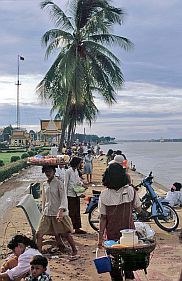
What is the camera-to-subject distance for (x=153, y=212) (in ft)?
32.4

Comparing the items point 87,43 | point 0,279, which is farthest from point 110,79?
point 0,279

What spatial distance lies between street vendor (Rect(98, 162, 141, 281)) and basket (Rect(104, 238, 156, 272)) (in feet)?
1.35

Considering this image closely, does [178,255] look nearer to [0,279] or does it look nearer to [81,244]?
[81,244]

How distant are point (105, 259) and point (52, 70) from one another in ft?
56.5

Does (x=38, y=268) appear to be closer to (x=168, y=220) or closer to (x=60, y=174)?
(x=60, y=174)

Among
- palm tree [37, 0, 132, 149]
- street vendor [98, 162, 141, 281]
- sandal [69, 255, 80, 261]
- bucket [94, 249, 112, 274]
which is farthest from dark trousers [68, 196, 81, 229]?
palm tree [37, 0, 132, 149]

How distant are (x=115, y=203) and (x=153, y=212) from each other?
506 cm

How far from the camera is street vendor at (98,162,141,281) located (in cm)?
494

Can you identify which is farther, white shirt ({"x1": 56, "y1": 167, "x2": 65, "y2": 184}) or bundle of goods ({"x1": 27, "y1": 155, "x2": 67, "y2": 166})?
white shirt ({"x1": 56, "y1": 167, "x2": 65, "y2": 184})

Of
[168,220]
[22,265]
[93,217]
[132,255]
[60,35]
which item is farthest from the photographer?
[60,35]

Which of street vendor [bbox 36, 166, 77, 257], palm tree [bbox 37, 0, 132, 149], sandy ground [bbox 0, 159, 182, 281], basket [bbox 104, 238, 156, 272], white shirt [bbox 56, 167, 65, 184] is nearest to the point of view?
basket [bbox 104, 238, 156, 272]

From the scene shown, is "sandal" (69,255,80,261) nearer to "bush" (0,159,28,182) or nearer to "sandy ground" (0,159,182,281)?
"sandy ground" (0,159,182,281)

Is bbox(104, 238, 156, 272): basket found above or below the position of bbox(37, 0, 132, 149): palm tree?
below

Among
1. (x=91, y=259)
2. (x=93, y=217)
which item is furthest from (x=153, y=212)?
(x=91, y=259)
